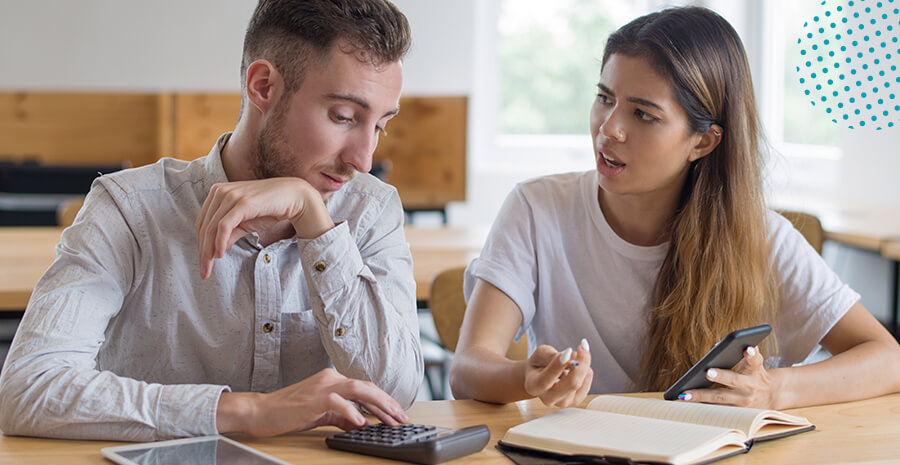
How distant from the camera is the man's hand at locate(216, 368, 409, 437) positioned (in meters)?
0.98

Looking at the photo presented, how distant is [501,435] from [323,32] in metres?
0.58

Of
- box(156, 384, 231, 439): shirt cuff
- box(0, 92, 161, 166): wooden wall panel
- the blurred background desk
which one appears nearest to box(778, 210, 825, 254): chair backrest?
the blurred background desk

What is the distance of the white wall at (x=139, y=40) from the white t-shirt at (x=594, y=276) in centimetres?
388

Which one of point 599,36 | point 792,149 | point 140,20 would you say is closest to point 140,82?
point 140,20

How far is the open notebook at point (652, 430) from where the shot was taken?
3.04ft

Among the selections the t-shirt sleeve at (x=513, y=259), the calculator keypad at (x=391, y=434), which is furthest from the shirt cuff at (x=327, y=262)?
the t-shirt sleeve at (x=513, y=259)

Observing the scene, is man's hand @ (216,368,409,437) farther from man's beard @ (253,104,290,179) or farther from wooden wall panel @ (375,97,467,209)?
wooden wall panel @ (375,97,467,209)

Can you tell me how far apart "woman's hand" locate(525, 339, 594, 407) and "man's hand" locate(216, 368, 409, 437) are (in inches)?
7.7

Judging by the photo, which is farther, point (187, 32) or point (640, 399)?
point (187, 32)

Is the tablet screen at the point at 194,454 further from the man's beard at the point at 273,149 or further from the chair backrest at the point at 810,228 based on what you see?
the chair backrest at the point at 810,228

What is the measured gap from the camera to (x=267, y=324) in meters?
1.22

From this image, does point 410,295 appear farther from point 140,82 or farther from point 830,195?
point 140,82

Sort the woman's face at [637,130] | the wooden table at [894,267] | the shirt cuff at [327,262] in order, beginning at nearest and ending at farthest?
the shirt cuff at [327,262]
the woman's face at [637,130]
the wooden table at [894,267]

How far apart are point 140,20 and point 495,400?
4647 millimetres
